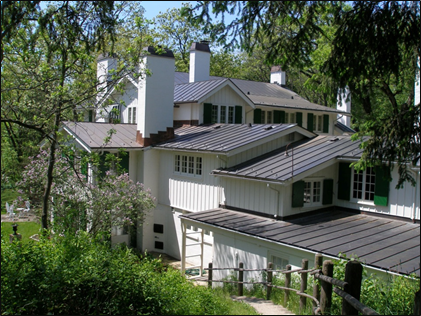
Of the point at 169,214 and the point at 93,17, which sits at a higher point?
the point at 93,17

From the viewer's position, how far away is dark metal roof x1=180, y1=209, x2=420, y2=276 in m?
11.0

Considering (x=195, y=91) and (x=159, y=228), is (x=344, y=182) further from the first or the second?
(x=195, y=91)

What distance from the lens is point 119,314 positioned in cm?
620

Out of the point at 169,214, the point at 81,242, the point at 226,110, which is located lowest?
the point at 169,214

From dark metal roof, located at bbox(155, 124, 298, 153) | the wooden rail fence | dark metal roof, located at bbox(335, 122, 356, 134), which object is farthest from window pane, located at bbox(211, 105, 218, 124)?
the wooden rail fence

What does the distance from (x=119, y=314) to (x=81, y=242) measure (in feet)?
5.97

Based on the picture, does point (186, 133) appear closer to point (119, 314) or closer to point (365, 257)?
point (365, 257)

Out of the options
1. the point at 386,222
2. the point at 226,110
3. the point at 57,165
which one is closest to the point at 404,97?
the point at 226,110

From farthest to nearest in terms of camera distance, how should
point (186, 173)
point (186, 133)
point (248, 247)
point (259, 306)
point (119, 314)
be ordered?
point (186, 133), point (186, 173), point (248, 247), point (259, 306), point (119, 314)

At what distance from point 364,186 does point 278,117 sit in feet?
36.8

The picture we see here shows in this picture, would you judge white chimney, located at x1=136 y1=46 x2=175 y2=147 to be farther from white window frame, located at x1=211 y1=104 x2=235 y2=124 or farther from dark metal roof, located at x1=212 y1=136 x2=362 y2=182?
dark metal roof, located at x1=212 y1=136 x2=362 y2=182

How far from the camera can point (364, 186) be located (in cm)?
1505

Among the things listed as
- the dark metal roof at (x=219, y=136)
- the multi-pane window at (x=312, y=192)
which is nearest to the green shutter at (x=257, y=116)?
the dark metal roof at (x=219, y=136)

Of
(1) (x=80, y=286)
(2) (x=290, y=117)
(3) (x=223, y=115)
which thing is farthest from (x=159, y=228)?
(1) (x=80, y=286)
